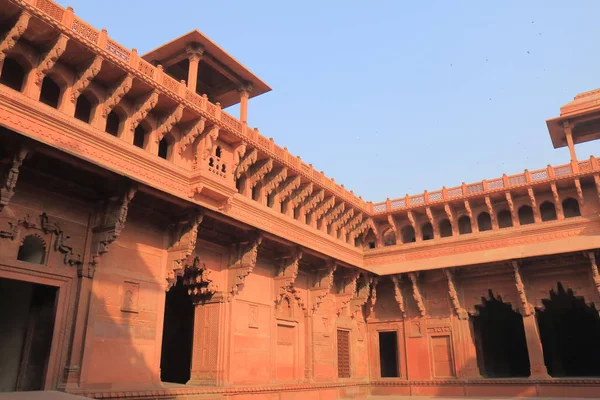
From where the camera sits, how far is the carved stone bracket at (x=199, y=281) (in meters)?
13.6

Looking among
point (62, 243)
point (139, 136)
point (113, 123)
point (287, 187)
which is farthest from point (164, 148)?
point (287, 187)

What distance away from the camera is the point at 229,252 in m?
14.5

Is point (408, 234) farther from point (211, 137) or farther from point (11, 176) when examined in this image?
point (11, 176)

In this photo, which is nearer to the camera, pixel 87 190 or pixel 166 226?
pixel 87 190

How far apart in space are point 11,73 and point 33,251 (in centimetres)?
380

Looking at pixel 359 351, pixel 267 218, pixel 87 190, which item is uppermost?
pixel 267 218

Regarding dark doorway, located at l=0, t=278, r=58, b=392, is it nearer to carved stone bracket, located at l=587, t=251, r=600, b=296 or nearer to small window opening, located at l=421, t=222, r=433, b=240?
small window opening, located at l=421, t=222, r=433, b=240

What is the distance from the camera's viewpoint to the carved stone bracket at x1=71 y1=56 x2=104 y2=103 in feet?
36.7

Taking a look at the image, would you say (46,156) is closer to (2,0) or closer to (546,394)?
(2,0)

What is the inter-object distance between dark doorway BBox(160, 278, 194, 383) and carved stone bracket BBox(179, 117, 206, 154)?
5100 millimetres

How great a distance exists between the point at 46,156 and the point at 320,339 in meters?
11.1

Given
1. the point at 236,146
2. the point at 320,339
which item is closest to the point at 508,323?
the point at 320,339

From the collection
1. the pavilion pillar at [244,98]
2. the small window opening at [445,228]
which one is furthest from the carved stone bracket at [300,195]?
the small window opening at [445,228]

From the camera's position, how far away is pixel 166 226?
12.6 m
